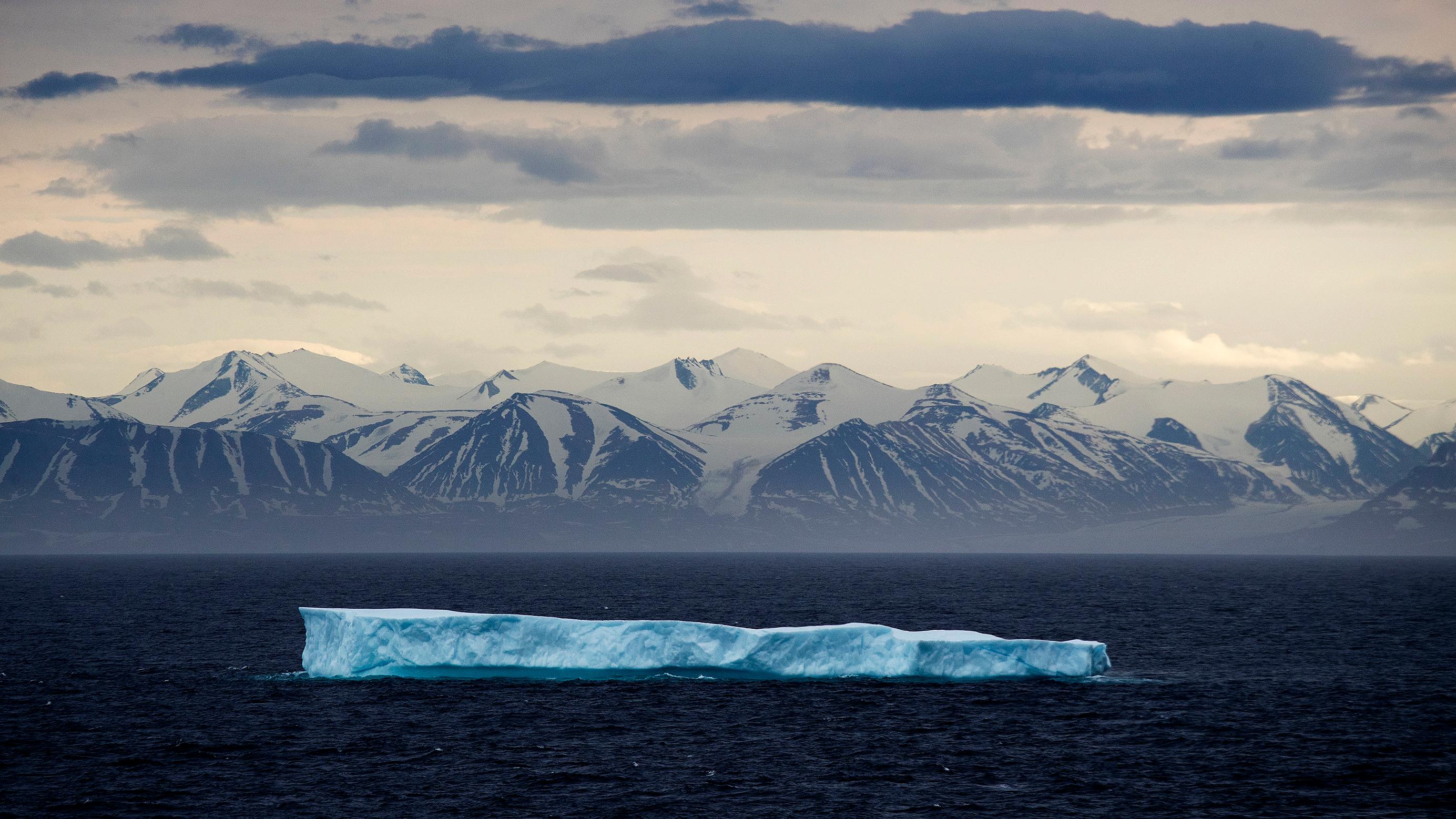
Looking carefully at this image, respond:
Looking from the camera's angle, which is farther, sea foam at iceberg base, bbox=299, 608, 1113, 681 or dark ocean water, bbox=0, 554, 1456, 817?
sea foam at iceberg base, bbox=299, 608, 1113, 681

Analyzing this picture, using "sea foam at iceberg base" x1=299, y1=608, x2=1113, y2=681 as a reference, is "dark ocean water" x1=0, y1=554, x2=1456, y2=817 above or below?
below

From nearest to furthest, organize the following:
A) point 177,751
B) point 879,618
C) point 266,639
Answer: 1. point 177,751
2. point 266,639
3. point 879,618

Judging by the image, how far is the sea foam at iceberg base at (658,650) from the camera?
7069 cm

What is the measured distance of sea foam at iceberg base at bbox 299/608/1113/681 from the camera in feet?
232

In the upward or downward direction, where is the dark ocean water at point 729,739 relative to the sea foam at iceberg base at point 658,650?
downward

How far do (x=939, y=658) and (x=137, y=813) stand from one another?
3975 cm

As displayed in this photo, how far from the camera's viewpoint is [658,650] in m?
71.4

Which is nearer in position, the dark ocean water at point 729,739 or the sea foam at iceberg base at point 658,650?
the dark ocean water at point 729,739

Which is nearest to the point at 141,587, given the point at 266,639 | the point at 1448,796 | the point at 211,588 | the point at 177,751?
the point at 211,588

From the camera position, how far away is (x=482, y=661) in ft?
235

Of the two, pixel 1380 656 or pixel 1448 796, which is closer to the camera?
pixel 1448 796

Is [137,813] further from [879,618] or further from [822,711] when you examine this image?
[879,618]

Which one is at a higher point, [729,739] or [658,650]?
[658,650]

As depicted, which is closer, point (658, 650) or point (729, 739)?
point (729, 739)
